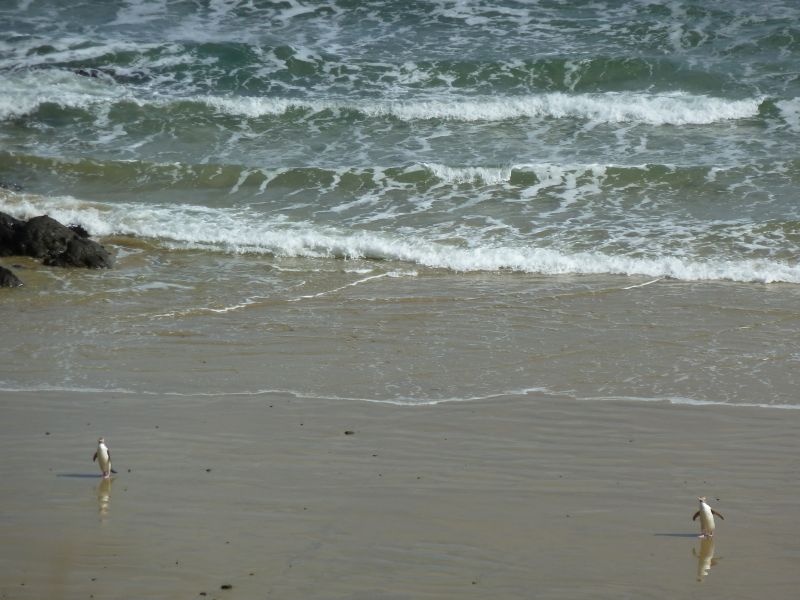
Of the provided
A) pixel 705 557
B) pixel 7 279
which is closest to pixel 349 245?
pixel 7 279

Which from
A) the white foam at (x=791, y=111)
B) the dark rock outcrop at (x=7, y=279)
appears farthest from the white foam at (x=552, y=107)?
the dark rock outcrop at (x=7, y=279)

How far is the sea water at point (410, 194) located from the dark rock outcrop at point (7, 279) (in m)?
0.18

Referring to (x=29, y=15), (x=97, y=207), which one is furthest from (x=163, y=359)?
(x=29, y=15)

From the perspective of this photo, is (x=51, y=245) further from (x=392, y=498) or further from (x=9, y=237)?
(x=392, y=498)

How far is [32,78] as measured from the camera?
20.2 metres

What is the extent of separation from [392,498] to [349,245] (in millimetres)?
6945

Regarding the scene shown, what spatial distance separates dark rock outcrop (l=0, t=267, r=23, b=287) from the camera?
460 inches

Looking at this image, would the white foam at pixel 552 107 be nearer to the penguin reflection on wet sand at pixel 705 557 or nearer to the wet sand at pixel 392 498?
the wet sand at pixel 392 498

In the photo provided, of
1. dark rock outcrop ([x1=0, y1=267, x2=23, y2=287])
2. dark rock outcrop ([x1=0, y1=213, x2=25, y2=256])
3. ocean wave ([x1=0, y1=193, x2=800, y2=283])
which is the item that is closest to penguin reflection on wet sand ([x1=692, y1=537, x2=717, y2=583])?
ocean wave ([x1=0, y1=193, x2=800, y2=283])

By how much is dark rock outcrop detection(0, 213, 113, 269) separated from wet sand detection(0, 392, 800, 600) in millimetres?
3922

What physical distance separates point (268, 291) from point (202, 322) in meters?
1.33

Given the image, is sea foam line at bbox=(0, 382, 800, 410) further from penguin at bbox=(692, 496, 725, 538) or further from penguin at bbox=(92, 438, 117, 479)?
penguin at bbox=(692, 496, 725, 538)

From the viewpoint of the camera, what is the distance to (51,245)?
1280 centimetres

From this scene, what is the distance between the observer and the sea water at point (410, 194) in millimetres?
9867
